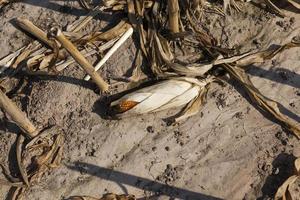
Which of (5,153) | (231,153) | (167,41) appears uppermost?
(167,41)

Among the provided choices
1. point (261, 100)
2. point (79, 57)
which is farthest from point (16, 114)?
point (261, 100)

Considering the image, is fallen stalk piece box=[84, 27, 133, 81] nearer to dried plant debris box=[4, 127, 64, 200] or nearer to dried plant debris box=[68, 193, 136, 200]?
dried plant debris box=[4, 127, 64, 200]

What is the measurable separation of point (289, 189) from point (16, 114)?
5.72 feet

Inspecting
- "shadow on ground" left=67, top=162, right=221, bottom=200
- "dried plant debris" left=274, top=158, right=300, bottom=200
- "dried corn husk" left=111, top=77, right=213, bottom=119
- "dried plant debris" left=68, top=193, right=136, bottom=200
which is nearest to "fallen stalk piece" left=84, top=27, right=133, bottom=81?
"dried corn husk" left=111, top=77, right=213, bottom=119

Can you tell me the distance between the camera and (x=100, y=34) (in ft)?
12.1

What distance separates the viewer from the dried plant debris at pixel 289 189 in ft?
10.5

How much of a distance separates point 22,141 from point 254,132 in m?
1.50

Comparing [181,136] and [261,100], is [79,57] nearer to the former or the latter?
[181,136]

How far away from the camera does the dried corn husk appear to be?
3.44m

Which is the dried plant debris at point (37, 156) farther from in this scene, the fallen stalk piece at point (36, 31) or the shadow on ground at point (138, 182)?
the fallen stalk piece at point (36, 31)

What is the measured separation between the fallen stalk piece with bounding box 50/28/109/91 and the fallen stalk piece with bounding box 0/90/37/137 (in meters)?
0.52

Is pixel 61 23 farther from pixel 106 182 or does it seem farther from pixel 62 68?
pixel 106 182

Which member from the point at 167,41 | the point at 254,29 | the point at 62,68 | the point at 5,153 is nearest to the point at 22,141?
the point at 5,153

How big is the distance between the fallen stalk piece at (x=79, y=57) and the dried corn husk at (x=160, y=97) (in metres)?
0.15
